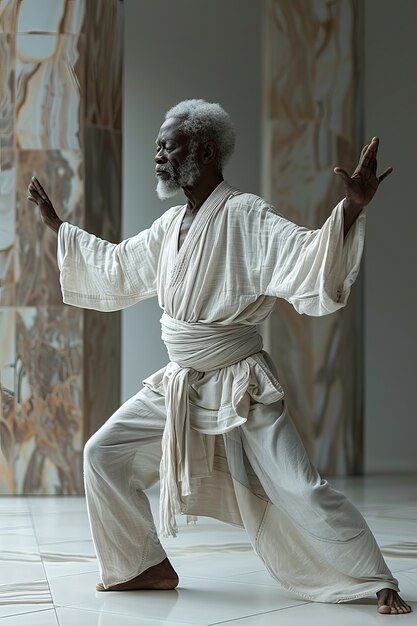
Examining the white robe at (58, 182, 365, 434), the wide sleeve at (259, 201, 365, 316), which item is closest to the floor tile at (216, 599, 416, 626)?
the white robe at (58, 182, 365, 434)

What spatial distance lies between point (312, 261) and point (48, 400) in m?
3.93

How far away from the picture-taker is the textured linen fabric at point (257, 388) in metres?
3.56

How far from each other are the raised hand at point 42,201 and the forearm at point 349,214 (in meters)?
1.19


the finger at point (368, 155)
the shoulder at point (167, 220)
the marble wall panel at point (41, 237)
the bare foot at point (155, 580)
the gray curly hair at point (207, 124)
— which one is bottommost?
the bare foot at point (155, 580)

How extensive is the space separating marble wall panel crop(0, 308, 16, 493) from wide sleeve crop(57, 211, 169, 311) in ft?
9.80

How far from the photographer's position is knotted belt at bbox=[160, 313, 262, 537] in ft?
12.4

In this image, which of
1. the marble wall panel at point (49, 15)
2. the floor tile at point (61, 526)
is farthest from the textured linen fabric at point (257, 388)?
the marble wall panel at point (49, 15)

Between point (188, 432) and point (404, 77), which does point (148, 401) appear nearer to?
point (188, 432)

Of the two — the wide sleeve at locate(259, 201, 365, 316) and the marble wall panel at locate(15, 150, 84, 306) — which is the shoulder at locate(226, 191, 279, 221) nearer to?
the wide sleeve at locate(259, 201, 365, 316)

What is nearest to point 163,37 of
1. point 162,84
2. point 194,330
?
point 162,84

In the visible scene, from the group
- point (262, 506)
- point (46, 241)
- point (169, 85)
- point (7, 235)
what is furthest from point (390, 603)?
point (169, 85)

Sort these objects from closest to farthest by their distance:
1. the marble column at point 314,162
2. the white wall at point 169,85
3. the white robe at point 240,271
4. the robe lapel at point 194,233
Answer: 1. the white robe at point 240,271
2. the robe lapel at point 194,233
3. the marble column at point 314,162
4. the white wall at point 169,85

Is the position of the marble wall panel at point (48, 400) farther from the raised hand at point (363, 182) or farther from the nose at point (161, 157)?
the raised hand at point (363, 182)

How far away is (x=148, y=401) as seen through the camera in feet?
12.8
